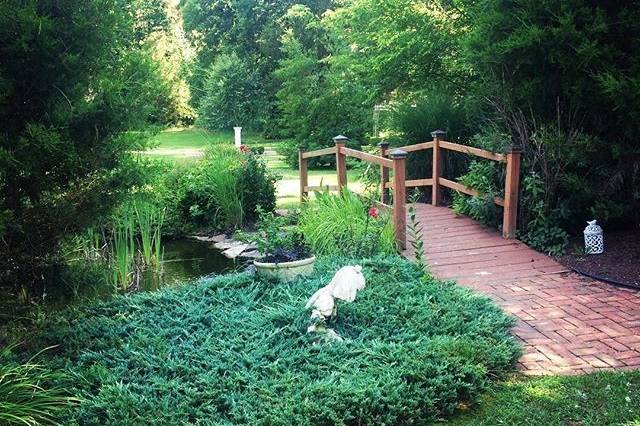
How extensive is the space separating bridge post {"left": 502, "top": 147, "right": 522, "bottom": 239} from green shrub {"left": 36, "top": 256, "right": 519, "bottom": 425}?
2088 mm

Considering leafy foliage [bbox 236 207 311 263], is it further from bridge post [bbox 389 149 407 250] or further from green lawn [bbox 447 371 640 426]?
green lawn [bbox 447 371 640 426]

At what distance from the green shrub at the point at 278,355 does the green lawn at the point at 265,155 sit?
130 cm

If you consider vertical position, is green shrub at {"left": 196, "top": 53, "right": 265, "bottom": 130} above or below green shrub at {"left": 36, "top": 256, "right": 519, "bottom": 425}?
above

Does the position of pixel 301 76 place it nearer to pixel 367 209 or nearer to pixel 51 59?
pixel 367 209

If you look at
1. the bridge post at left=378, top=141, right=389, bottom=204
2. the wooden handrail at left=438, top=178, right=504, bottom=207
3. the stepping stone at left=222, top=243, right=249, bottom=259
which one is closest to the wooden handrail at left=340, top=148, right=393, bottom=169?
the bridge post at left=378, top=141, right=389, bottom=204

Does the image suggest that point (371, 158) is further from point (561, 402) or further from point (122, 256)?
point (561, 402)

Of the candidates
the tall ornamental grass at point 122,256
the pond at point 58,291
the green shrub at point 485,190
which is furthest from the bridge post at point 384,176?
the tall ornamental grass at point 122,256

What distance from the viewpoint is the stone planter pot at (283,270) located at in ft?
16.2

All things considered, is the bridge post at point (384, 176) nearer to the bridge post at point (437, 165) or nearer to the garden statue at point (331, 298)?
the bridge post at point (437, 165)

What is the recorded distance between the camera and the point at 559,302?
472 centimetres

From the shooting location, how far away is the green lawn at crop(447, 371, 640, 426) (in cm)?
303

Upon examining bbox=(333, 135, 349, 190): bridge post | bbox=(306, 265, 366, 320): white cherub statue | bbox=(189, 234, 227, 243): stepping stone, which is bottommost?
bbox=(189, 234, 227, 243): stepping stone

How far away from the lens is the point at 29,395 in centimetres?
310

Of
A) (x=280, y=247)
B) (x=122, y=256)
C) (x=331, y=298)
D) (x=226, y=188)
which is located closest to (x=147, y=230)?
(x=122, y=256)
